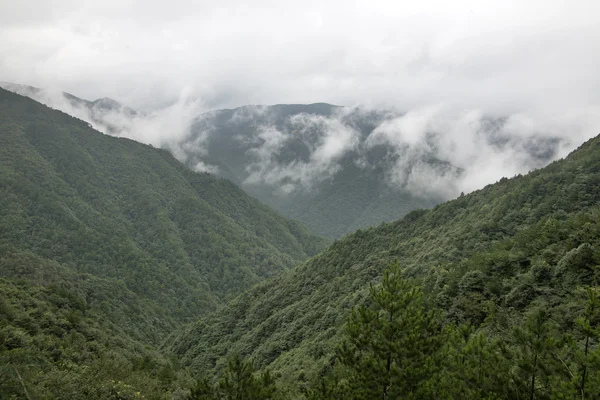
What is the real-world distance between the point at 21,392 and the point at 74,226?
16941 cm

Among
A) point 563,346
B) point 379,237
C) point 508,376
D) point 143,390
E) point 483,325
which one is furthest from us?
point 379,237

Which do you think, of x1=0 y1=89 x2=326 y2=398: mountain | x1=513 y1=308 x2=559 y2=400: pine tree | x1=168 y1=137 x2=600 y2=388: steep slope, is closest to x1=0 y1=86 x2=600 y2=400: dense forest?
x1=513 y1=308 x2=559 y2=400: pine tree

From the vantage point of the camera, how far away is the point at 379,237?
92000 millimetres

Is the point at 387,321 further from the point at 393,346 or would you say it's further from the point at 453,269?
the point at 453,269

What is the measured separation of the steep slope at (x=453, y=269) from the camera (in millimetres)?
27203

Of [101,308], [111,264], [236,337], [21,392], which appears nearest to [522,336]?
[21,392]

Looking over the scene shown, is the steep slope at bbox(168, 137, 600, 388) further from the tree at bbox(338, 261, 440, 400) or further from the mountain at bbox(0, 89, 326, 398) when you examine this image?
the mountain at bbox(0, 89, 326, 398)

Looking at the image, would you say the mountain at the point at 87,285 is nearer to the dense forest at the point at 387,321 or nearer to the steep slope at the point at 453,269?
the dense forest at the point at 387,321

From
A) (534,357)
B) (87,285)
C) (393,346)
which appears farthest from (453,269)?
(87,285)

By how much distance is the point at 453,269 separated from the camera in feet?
136

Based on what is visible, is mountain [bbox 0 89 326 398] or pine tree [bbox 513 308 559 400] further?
mountain [bbox 0 89 326 398]

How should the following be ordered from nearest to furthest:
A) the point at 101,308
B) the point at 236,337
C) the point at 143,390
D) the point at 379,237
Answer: the point at 143,390 → the point at 236,337 → the point at 379,237 → the point at 101,308

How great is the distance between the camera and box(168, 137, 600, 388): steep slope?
89.2 ft

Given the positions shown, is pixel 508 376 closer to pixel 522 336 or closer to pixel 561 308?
pixel 522 336
